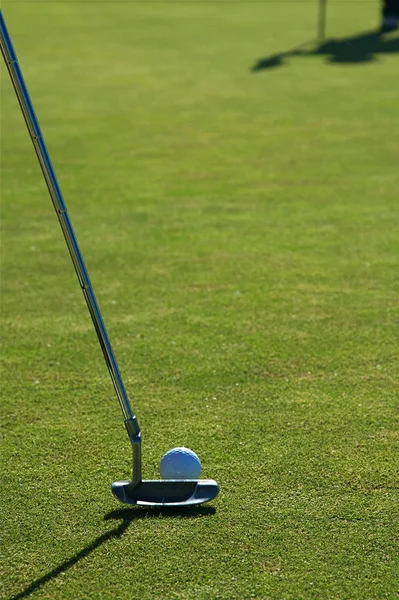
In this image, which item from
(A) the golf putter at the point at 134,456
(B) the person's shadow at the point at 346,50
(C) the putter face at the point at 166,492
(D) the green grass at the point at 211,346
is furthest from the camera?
(B) the person's shadow at the point at 346,50

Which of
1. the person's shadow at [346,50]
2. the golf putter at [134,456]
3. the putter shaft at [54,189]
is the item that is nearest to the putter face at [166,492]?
the golf putter at [134,456]

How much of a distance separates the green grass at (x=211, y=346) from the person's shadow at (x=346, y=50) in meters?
4.45

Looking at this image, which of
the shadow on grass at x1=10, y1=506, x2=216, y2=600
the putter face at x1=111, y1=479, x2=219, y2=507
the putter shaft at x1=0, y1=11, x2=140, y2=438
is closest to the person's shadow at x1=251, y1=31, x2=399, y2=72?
the putter shaft at x1=0, y1=11, x2=140, y2=438

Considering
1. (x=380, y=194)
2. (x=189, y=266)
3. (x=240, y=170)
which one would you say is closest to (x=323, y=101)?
(x=240, y=170)

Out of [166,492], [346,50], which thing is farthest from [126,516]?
[346,50]

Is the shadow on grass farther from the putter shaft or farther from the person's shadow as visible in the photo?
the person's shadow

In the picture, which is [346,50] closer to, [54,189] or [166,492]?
[54,189]

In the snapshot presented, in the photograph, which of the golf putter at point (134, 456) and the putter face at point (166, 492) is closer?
the golf putter at point (134, 456)

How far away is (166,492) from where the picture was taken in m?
4.86

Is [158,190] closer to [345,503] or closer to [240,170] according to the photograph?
[240,170]

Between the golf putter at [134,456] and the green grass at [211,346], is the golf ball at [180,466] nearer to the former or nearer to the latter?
the golf putter at [134,456]

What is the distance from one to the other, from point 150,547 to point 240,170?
26.4 ft

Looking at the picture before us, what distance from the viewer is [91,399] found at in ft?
20.0

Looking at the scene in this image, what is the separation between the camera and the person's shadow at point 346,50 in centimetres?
2016
